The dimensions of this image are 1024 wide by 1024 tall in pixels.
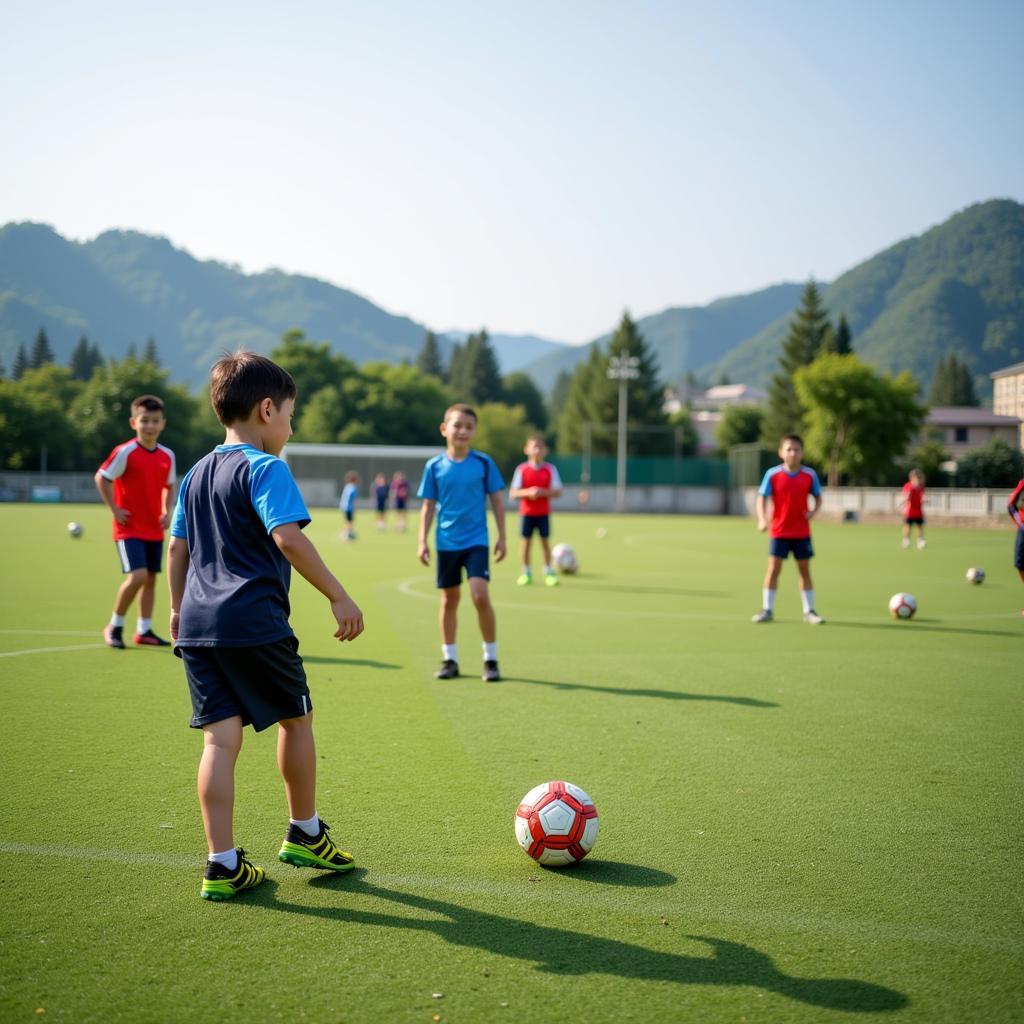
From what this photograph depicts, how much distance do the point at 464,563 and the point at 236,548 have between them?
4.62 metres

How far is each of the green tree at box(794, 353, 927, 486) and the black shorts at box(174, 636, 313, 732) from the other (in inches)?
2608

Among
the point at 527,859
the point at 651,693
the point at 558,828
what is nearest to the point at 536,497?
the point at 651,693

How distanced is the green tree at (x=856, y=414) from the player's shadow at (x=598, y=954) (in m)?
66.3

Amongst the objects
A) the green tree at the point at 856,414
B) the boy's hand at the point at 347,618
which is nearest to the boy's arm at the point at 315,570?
the boy's hand at the point at 347,618

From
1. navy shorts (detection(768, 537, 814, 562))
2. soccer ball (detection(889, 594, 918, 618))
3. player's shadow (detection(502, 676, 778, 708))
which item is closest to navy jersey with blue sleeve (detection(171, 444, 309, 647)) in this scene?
player's shadow (detection(502, 676, 778, 708))

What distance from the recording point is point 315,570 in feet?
12.2

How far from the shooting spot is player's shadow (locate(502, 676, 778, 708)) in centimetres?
766

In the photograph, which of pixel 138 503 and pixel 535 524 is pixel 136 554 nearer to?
pixel 138 503

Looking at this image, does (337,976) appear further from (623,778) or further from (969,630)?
(969,630)

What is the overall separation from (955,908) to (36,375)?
8536cm

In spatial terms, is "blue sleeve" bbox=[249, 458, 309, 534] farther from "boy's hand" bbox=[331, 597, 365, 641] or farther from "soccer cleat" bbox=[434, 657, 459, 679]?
"soccer cleat" bbox=[434, 657, 459, 679]

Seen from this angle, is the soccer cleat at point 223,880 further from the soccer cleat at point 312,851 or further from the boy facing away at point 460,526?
the boy facing away at point 460,526

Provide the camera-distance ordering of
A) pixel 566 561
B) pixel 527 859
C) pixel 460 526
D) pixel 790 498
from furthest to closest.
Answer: pixel 566 561
pixel 790 498
pixel 460 526
pixel 527 859

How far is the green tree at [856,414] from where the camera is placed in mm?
66562
